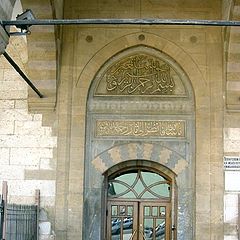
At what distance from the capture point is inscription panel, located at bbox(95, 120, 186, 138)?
8664mm

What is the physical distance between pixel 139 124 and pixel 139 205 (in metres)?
1.23

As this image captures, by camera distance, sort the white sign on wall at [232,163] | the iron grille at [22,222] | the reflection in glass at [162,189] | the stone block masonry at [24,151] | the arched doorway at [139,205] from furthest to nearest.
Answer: the reflection in glass at [162,189]
the arched doorway at [139,205]
the stone block masonry at [24,151]
the white sign on wall at [232,163]
the iron grille at [22,222]

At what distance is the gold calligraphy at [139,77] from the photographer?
8.84 meters

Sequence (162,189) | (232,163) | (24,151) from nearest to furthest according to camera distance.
→ (232,163) < (24,151) < (162,189)

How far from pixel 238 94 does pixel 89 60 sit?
2305mm

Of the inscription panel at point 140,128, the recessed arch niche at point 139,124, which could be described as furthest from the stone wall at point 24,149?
the inscription panel at point 140,128

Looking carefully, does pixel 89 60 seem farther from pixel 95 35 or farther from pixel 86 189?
pixel 86 189

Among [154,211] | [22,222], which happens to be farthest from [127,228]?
[22,222]

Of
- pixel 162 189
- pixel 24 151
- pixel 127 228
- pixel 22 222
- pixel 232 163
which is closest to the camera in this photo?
pixel 22 222

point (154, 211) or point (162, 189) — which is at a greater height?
point (162, 189)

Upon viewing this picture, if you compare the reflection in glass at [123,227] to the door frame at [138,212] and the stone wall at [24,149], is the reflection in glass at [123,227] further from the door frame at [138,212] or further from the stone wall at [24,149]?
the stone wall at [24,149]

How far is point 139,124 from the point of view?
343 inches

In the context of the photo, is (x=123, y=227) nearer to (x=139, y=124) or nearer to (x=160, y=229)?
(x=160, y=229)

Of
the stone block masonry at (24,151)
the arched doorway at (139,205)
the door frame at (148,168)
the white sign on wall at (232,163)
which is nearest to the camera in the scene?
the white sign on wall at (232,163)
